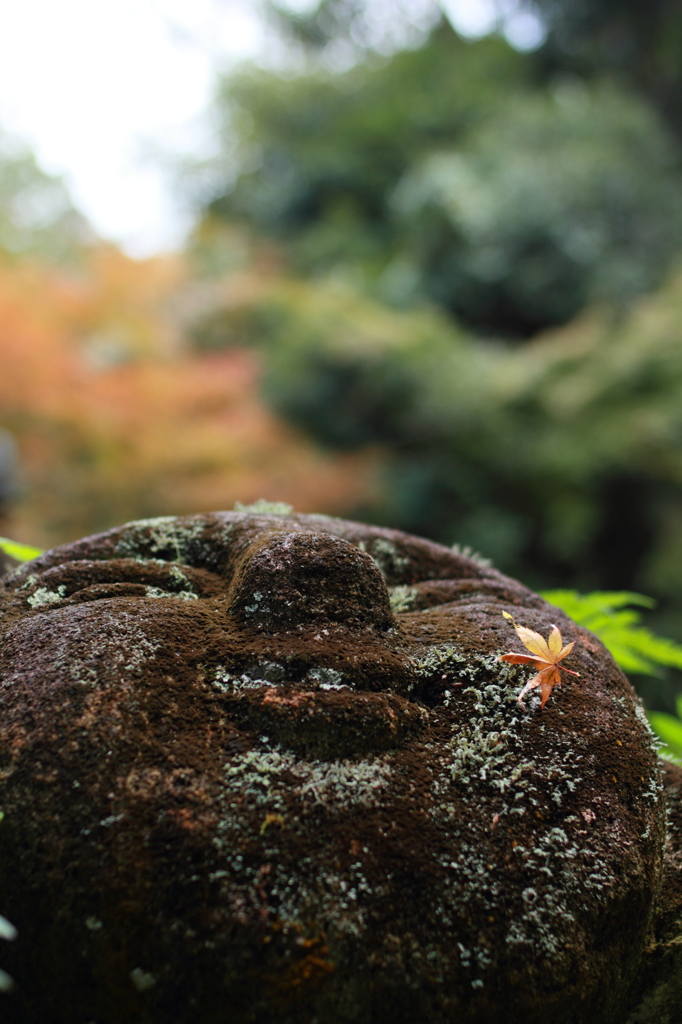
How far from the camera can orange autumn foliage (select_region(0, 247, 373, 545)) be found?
6.95 meters

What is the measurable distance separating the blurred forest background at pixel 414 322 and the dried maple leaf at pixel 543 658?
219 inches

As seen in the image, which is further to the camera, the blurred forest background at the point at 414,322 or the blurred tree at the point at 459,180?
the blurred tree at the point at 459,180

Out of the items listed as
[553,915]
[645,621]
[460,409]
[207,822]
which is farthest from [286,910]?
[460,409]

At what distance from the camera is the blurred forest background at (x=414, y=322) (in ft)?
23.9

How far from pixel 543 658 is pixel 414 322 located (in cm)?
821

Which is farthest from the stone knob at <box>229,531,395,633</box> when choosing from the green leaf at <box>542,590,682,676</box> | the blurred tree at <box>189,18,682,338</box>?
the blurred tree at <box>189,18,682,338</box>

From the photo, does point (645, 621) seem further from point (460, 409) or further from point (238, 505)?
point (238, 505)

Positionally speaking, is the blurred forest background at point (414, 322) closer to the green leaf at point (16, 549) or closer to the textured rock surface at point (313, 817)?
the green leaf at point (16, 549)

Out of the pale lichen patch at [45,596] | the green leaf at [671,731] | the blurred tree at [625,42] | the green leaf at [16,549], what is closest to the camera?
the pale lichen patch at [45,596]

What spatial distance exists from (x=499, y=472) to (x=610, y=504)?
145 cm

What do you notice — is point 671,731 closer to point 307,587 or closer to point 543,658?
point 543,658

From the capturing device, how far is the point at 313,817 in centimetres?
101

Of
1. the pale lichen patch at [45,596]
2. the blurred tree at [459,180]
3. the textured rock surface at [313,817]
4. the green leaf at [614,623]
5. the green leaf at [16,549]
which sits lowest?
the textured rock surface at [313,817]

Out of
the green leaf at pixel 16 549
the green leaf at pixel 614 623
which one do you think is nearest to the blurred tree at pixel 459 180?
the green leaf at pixel 614 623
